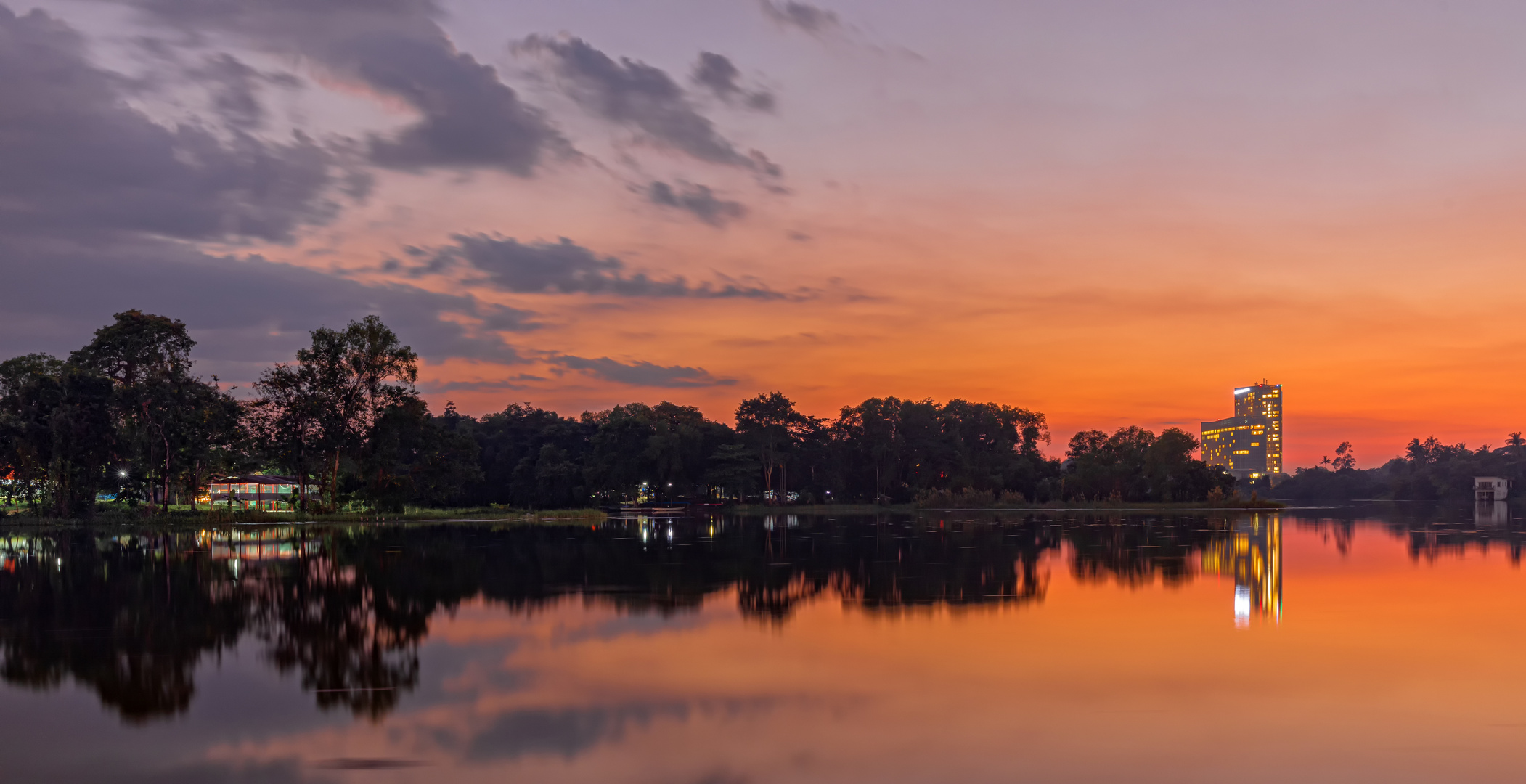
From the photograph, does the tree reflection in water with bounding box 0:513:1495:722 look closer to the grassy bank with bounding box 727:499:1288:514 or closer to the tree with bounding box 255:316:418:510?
the tree with bounding box 255:316:418:510

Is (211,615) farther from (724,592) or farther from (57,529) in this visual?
(57,529)

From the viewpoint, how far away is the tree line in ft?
211

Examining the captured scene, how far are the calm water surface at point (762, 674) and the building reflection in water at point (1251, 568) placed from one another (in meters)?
0.23

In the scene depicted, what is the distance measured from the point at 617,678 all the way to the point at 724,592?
A: 378 inches

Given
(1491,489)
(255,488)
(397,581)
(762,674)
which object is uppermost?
(762,674)

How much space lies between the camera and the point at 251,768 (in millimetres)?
8789

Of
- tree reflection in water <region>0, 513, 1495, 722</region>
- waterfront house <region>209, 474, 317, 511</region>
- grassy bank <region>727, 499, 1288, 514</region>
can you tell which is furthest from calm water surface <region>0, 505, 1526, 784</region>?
waterfront house <region>209, 474, 317, 511</region>

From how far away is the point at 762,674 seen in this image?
42.9 feet

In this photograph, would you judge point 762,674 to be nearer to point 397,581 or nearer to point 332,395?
point 397,581

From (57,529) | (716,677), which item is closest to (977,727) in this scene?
(716,677)

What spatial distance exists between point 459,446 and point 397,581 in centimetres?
5448

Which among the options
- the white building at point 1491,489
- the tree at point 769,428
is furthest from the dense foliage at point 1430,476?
the tree at point 769,428

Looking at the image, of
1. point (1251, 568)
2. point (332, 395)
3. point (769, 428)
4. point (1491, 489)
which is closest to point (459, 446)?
point (332, 395)

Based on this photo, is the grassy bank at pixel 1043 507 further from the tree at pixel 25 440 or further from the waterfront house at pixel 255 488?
the tree at pixel 25 440
